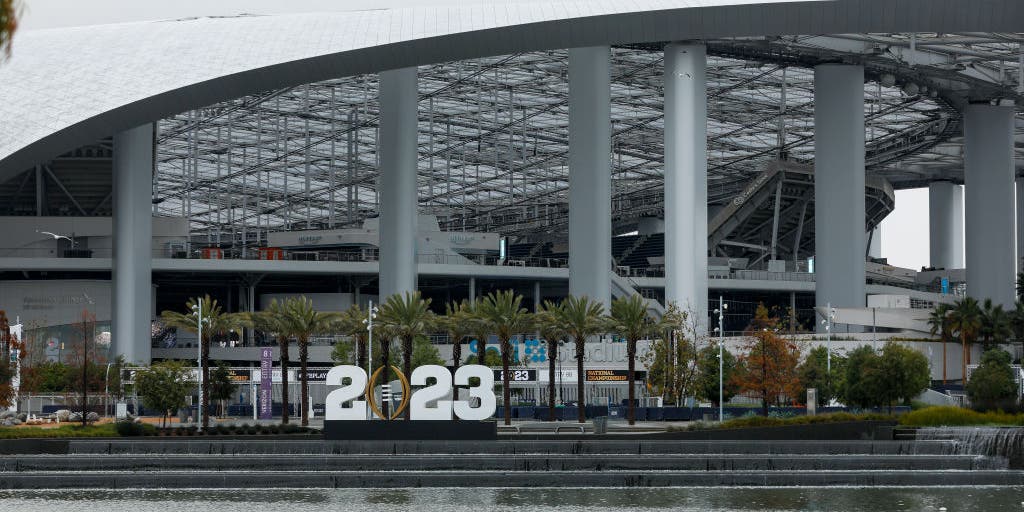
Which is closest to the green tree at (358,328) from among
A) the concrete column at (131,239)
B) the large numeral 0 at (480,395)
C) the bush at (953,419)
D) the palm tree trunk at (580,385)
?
the palm tree trunk at (580,385)

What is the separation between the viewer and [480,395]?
47344 millimetres

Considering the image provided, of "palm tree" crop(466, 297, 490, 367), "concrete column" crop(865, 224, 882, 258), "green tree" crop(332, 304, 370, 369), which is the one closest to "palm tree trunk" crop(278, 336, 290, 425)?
"green tree" crop(332, 304, 370, 369)

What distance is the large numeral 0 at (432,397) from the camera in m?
46.0

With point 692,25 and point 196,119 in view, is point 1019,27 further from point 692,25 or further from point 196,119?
point 196,119

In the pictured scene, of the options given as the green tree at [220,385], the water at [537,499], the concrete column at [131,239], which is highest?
the concrete column at [131,239]

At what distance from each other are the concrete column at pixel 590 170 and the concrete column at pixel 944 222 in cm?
6897

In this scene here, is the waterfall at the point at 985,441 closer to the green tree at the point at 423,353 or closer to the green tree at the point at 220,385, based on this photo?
the green tree at the point at 423,353

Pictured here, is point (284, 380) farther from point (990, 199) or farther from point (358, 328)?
point (990, 199)

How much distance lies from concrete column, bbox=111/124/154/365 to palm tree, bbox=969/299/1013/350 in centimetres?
4421

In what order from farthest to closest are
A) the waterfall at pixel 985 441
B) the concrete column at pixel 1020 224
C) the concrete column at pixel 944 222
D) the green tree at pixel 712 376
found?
1. the concrete column at pixel 944 222
2. the concrete column at pixel 1020 224
3. the green tree at pixel 712 376
4. the waterfall at pixel 985 441

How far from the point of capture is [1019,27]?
5462 cm

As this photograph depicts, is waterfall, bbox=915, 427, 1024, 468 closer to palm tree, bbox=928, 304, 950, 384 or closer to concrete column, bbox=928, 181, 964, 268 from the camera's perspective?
palm tree, bbox=928, 304, 950, 384

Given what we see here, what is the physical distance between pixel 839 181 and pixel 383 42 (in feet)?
106

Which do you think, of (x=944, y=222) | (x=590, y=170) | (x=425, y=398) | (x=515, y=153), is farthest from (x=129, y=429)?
(x=944, y=222)
